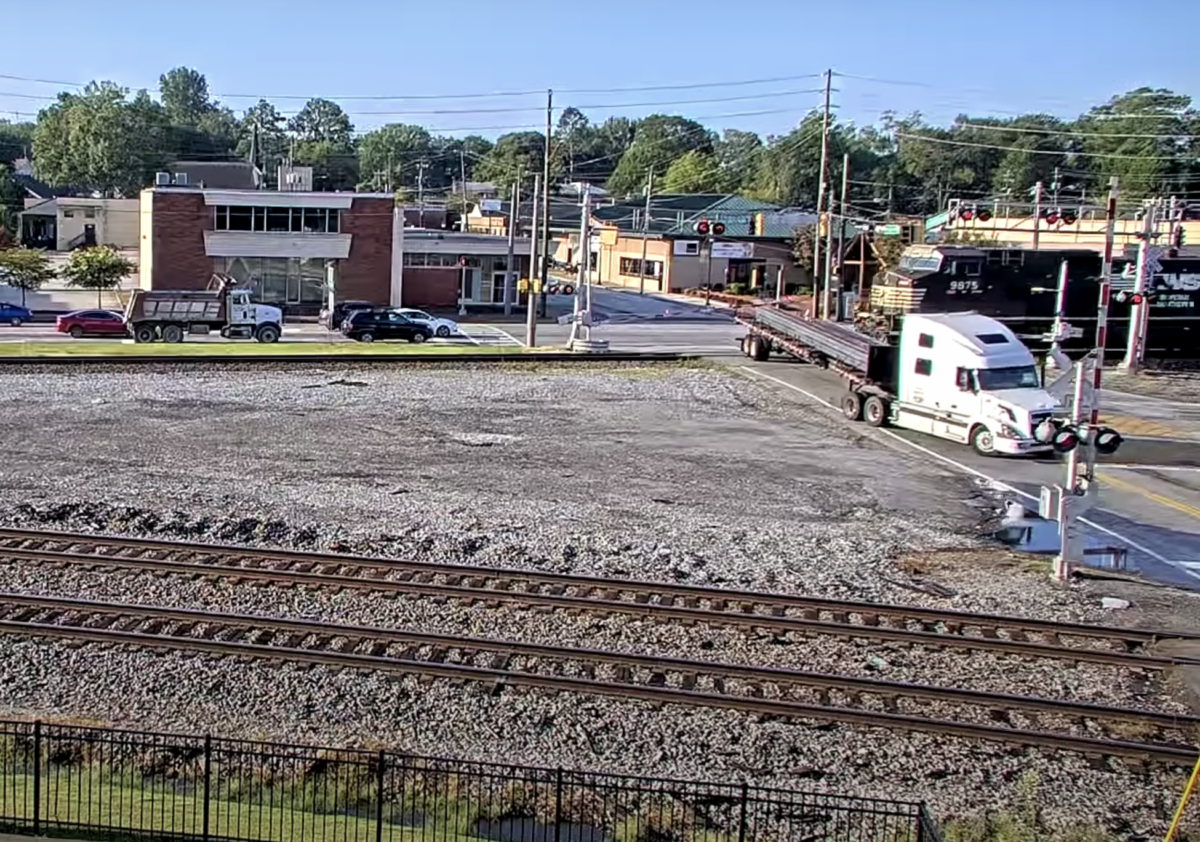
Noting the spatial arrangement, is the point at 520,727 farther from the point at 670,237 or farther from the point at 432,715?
the point at 670,237

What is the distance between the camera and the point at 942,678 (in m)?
14.5

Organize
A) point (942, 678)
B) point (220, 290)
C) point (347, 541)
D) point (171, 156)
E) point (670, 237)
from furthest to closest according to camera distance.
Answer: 1. point (171, 156)
2. point (670, 237)
3. point (220, 290)
4. point (347, 541)
5. point (942, 678)

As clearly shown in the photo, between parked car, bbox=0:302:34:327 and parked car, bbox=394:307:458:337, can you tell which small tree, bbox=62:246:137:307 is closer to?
parked car, bbox=0:302:34:327

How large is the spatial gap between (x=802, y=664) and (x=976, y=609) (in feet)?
11.5

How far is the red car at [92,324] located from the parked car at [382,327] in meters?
9.36

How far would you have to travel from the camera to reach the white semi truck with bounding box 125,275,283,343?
159 feet

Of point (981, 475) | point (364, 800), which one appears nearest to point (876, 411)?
point (981, 475)

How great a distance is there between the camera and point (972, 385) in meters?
28.5

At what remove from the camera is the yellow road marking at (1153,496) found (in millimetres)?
23641

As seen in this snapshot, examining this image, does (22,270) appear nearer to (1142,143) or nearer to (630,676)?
(630,676)

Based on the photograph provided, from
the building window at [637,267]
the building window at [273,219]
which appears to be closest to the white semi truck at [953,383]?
the building window at [273,219]

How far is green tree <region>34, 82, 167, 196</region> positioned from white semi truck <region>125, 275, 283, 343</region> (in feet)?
291

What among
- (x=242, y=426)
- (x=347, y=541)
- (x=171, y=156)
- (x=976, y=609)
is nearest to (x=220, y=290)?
(x=242, y=426)

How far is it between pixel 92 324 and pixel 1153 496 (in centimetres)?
4153
